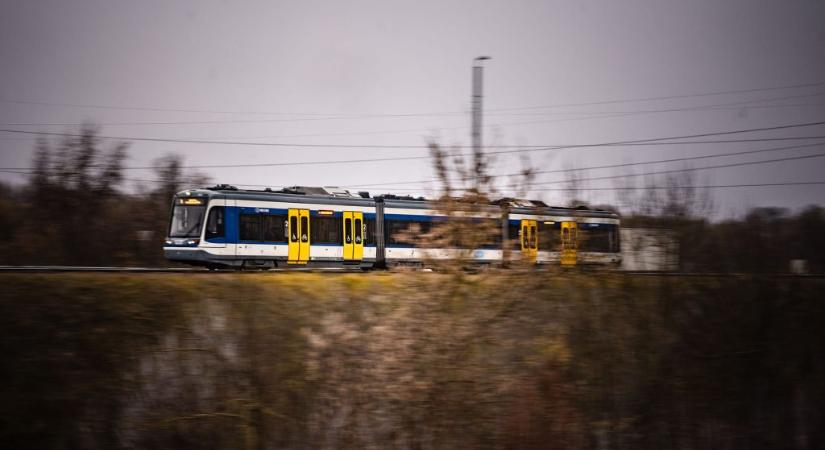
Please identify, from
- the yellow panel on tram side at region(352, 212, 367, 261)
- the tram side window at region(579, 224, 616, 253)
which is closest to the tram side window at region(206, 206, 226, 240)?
the yellow panel on tram side at region(352, 212, 367, 261)

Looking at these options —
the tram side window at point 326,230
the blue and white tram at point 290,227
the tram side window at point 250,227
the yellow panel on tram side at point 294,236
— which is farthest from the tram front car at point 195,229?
the tram side window at point 326,230

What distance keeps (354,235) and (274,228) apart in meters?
3.28

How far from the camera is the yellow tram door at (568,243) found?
1391 centimetres

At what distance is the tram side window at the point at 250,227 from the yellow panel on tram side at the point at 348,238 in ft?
11.2

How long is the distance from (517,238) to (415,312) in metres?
2.47

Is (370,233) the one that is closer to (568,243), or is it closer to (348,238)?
(348,238)

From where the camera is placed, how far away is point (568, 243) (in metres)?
14.4

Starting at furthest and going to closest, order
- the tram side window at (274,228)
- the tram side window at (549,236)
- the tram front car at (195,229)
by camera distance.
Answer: the tram side window at (274,228) → the tram front car at (195,229) → the tram side window at (549,236)

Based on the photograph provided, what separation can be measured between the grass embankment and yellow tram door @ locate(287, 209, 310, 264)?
600 cm

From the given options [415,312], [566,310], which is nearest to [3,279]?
[415,312]

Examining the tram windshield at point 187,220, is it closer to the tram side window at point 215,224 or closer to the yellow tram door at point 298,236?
the tram side window at point 215,224

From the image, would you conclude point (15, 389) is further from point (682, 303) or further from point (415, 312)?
point (682, 303)

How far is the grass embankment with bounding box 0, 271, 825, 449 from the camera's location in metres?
14.1

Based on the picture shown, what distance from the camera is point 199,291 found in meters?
18.5
